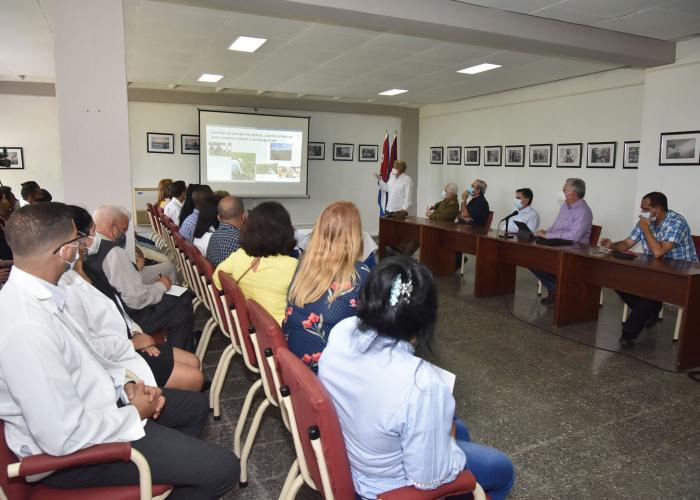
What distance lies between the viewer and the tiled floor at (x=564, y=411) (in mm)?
2303

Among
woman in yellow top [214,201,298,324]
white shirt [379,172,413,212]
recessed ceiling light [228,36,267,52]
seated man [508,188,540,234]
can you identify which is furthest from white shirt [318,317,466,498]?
white shirt [379,172,413,212]

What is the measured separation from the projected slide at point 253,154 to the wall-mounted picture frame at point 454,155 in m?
3.16

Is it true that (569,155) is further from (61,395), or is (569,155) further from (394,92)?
(61,395)

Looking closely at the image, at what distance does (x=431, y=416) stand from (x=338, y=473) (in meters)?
0.30

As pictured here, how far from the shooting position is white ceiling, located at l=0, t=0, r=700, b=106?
15.3 feet

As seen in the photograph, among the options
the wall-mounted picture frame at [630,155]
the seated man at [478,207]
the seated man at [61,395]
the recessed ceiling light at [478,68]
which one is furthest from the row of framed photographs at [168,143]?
the seated man at [61,395]

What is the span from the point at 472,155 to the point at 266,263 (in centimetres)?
795

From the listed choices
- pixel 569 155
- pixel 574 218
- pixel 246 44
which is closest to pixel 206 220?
pixel 246 44

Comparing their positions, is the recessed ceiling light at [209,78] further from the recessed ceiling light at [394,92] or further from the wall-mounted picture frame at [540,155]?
the wall-mounted picture frame at [540,155]

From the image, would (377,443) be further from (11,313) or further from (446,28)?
(446,28)

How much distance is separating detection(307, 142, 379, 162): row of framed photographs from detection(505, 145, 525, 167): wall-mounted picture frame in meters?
3.47

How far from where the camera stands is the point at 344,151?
11242 mm

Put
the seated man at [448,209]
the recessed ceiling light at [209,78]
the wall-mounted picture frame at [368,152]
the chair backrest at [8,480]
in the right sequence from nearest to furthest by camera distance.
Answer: the chair backrest at [8,480], the seated man at [448,209], the recessed ceiling light at [209,78], the wall-mounted picture frame at [368,152]

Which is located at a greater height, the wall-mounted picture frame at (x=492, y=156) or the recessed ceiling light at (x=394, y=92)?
the recessed ceiling light at (x=394, y=92)
